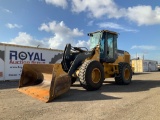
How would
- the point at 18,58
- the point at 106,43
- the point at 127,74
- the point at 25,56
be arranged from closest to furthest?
the point at 106,43, the point at 127,74, the point at 18,58, the point at 25,56

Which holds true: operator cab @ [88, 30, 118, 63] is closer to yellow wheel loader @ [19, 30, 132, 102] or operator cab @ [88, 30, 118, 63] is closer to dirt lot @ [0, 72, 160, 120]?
yellow wheel loader @ [19, 30, 132, 102]

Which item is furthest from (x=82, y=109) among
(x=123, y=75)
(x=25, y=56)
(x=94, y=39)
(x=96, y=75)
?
(x=25, y=56)

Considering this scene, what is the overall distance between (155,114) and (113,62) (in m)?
6.94

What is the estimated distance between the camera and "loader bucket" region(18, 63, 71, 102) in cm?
714

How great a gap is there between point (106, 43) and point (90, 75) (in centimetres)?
315

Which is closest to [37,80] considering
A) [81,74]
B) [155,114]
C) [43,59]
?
[81,74]

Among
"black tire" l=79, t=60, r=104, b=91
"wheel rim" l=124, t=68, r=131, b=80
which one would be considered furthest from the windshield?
"wheel rim" l=124, t=68, r=131, b=80

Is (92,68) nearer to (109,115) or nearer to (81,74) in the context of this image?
(81,74)

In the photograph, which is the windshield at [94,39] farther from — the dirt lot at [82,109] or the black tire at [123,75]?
the dirt lot at [82,109]

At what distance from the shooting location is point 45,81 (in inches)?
358

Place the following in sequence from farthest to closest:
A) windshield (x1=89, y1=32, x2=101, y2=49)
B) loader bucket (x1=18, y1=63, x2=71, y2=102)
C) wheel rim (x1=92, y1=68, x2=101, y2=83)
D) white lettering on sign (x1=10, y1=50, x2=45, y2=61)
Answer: white lettering on sign (x1=10, y1=50, x2=45, y2=61)
windshield (x1=89, y1=32, x2=101, y2=49)
wheel rim (x1=92, y1=68, x2=101, y2=83)
loader bucket (x1=18, y1=63, x2=71, y2=102)

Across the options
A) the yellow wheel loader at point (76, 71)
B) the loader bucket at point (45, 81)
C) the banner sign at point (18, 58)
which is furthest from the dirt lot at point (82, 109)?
the banner sign at point (18, 58)

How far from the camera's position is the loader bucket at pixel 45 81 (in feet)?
23.4

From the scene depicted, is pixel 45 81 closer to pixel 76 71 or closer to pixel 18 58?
pixel 76 71
